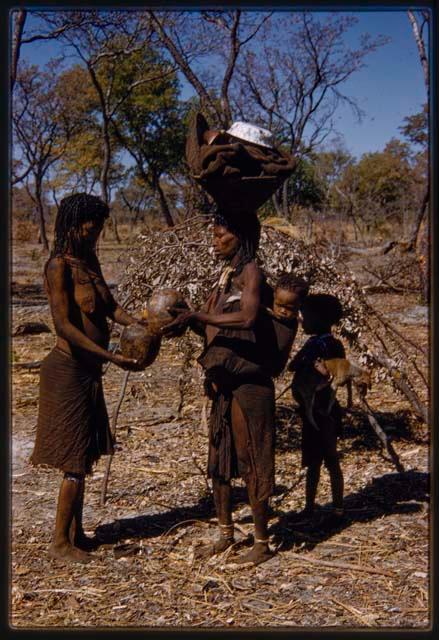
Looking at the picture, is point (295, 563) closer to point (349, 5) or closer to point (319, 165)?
point (349, 5)

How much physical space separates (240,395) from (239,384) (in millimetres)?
53

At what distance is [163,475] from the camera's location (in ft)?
17.1

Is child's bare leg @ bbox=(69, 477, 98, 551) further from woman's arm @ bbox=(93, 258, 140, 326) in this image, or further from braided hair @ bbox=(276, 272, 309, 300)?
braided hair @ bbox=(276, 272, 309, 300)

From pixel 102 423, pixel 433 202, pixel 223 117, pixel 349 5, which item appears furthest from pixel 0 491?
pixel 223 117

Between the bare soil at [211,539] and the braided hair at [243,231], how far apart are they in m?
1.49

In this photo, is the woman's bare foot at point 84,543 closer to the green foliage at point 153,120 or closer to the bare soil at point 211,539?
the bare soil at point 211,539

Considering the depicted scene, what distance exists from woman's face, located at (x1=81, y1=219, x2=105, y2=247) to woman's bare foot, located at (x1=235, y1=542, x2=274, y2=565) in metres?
1.69

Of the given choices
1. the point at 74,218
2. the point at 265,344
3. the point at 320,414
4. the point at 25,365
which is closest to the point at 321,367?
the point at 320,414

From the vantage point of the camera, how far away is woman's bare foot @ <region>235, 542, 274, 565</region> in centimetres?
372

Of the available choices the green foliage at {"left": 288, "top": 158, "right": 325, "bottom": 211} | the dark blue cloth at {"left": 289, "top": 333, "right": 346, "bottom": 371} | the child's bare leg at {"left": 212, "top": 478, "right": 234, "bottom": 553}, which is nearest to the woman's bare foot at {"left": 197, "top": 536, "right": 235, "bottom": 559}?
the child's bare leg at {"left": 212, "top": 478, "right": 234, "bottom": 553}

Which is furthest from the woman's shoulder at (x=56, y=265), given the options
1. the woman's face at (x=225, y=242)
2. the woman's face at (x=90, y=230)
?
the woman's face at (x=225, y=242)

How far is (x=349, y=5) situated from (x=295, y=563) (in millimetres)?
2588

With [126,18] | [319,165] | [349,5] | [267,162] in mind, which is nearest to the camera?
[349,5]

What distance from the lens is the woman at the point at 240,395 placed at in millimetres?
3531
